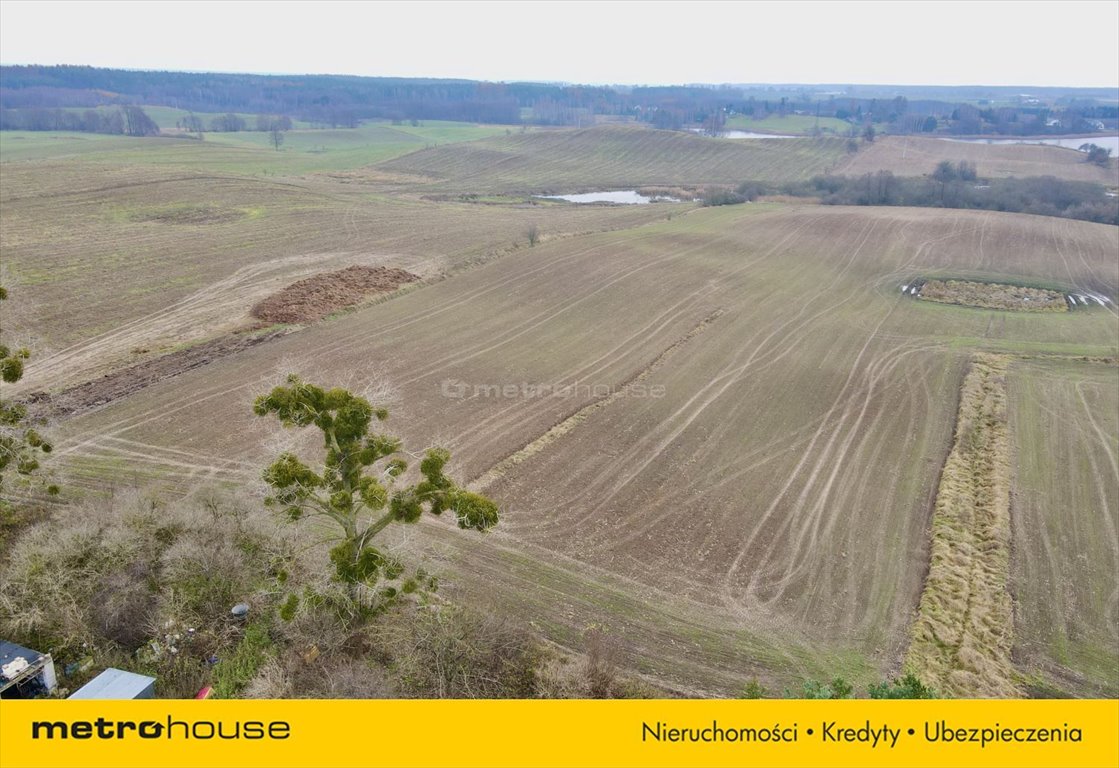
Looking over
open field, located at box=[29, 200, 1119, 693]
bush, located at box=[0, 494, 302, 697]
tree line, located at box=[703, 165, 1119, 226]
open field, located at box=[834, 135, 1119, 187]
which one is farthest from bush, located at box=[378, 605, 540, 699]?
open field, located at box=[834, 135, 1119, 187]

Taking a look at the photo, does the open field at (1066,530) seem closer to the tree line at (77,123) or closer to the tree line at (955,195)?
the tree line at (955,195)

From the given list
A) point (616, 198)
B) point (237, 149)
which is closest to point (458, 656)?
point (616, 198)

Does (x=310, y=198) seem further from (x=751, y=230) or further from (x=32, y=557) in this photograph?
(x=32, y=557)

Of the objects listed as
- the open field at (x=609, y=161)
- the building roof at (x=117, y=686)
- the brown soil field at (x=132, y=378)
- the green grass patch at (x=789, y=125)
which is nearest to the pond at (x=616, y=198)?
the open field at (x=609, y=161)

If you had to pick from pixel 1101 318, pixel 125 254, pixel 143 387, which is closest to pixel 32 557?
pixel 143 387

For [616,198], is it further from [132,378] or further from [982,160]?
[132,378]
